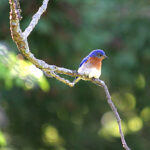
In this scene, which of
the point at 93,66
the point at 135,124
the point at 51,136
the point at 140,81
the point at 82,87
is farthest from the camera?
the point at 135,124

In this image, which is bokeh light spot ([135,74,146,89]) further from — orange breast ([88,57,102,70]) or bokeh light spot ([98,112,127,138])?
orange breast ([88,57,102,70])

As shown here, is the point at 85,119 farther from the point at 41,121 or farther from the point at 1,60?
the point at 1,60

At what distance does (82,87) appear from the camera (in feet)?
29.4

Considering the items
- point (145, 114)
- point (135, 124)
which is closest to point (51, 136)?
point (135, 124)

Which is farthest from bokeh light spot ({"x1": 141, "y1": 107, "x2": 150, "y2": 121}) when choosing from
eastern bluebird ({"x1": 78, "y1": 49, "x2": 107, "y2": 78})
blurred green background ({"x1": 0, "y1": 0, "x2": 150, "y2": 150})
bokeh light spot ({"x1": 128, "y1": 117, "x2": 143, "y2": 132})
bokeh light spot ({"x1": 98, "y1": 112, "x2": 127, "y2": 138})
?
eastern bluebird ({"x1": 78, "y1": 49, "x2": 107, "y2": 78})

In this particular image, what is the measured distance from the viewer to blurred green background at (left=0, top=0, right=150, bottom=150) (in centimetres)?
794

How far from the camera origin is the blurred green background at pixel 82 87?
26.0 ft

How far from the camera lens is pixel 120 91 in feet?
32.2

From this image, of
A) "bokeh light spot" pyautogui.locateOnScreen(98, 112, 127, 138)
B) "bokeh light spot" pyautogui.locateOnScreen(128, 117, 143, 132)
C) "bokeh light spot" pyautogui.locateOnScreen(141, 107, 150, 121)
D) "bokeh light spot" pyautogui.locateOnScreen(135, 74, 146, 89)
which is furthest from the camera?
"bokeh light spot" pyautogui.locateOnScreen(128, 117, 143, 132)

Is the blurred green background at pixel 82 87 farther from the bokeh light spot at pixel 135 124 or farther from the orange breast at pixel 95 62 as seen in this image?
the orange breast at pixel 95 62

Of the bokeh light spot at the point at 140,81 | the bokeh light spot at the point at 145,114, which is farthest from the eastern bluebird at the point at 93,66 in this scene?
the bokeh light spot at the point at 145,114

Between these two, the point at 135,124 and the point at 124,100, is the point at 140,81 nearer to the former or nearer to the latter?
the point at 124,100

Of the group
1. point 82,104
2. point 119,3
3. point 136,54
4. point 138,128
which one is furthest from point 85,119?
point 119,3

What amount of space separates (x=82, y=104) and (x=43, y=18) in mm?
2619
